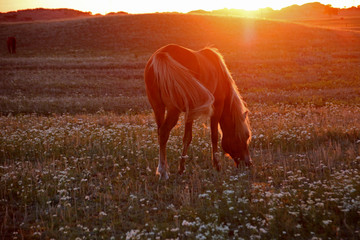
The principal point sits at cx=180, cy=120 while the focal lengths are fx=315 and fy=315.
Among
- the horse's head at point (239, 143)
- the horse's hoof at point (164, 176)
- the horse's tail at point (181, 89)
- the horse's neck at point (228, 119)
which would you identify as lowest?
the horse's hoof at point (164, 176)

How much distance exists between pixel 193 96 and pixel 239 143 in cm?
171

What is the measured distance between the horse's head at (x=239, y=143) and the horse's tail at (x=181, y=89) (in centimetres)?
124

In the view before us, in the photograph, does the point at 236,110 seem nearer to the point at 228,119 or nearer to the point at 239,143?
the point at 228,119

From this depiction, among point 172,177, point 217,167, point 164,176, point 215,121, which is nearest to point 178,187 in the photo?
point 164,176

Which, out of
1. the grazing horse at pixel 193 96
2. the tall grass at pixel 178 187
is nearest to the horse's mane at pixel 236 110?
the grazing horse at pixel 193 96

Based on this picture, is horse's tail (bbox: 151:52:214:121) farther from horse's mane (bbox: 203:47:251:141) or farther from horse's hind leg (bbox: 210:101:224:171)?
horse's mane (bbox: 203:47:251:141)

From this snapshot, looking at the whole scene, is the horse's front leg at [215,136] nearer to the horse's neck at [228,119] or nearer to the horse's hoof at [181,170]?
the horse's neck at [228,119]

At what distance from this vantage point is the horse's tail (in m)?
5.46

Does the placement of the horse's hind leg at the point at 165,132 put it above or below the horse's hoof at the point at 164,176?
above

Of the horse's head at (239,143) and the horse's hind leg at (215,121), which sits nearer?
the horse's hind leg at (215,121)

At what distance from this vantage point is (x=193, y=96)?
5496 millimetres

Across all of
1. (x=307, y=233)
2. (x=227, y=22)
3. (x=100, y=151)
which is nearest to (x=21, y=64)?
(x=100, y=151)

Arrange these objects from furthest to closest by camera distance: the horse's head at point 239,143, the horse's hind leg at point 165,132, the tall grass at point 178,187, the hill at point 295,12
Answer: the hill at point 295,12
the horse's head at point 239,143
the horse's hind leg at point 165,132
the tall grass at point 178,187

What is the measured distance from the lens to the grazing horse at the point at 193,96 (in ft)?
18.1
